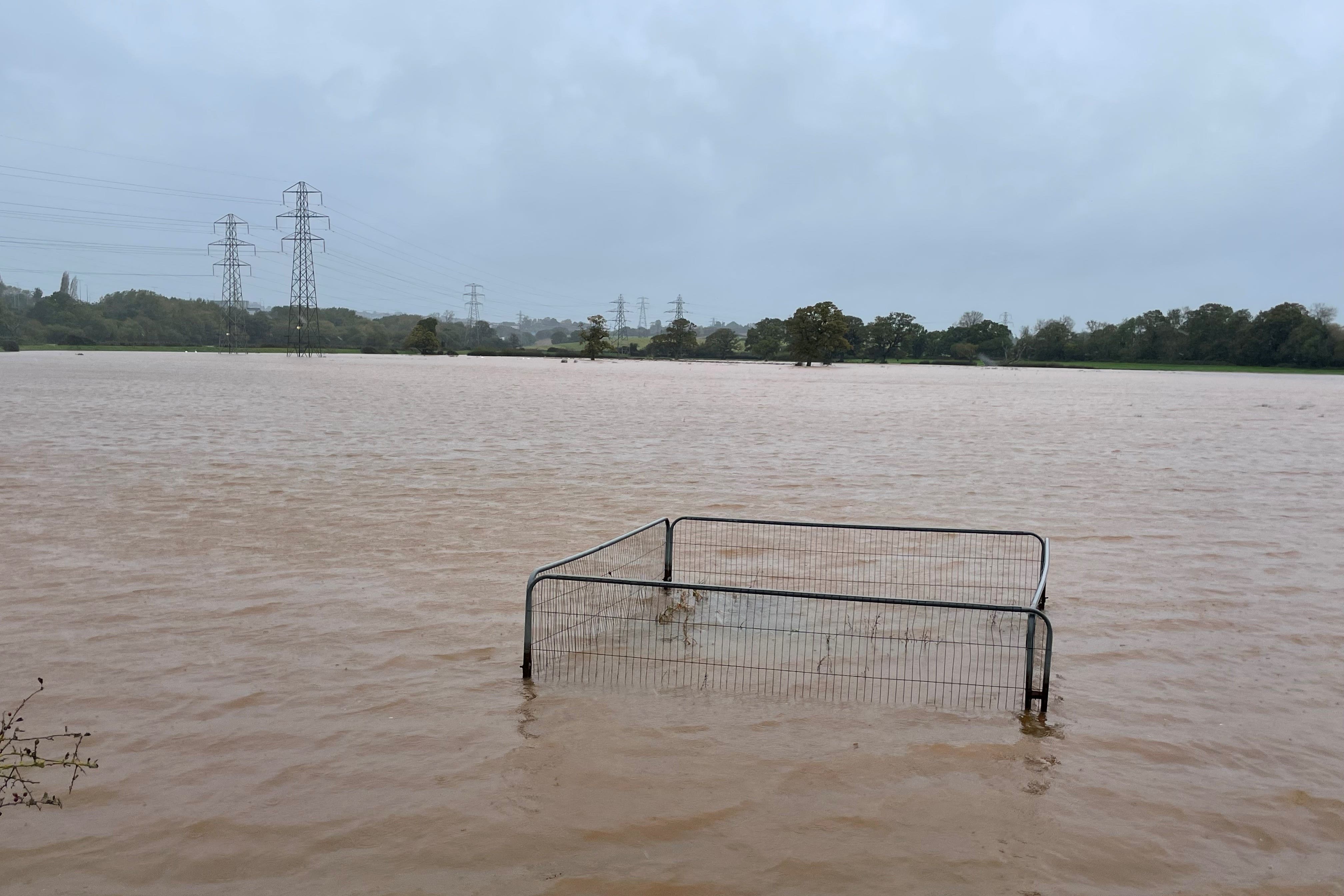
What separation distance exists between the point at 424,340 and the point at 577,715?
162731 mm

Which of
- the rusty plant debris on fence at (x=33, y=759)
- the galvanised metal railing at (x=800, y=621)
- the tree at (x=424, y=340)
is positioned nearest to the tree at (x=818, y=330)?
the tree at (x=424, y=340)

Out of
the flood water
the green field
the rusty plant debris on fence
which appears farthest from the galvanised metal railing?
the green field

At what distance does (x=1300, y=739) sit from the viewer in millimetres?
6711

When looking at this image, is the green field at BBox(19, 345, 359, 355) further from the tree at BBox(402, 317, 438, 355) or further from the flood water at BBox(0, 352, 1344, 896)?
the flood water at BBox(0, 352, 1344, 896)

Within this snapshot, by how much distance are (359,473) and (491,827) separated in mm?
13996

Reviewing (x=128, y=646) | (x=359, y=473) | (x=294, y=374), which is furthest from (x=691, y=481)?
(x=294, y=374)

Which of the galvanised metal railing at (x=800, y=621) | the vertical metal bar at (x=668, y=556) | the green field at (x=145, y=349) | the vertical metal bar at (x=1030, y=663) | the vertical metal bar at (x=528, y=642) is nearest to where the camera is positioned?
the vertical metal bar at (x=1030, y=663)

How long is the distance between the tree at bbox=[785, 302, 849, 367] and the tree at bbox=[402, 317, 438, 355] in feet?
197

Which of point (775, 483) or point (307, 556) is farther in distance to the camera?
point (775, 483)

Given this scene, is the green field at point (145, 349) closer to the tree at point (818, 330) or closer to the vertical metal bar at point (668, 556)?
the tree at point (818, 330)

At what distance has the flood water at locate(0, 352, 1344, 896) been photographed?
16.6ft

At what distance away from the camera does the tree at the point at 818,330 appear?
495ft

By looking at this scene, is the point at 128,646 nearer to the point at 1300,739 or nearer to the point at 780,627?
the point at 780,627

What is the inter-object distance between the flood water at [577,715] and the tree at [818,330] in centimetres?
13348
